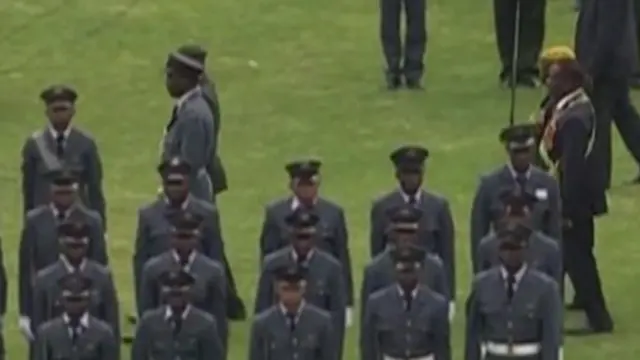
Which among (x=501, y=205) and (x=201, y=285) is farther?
(x=501, y=205)

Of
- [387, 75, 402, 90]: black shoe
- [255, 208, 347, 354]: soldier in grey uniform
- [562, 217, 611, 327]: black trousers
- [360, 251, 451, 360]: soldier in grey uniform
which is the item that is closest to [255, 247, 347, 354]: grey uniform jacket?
[255, 208, 347, 354]: soldier in grey uniform

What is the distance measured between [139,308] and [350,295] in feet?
4.68

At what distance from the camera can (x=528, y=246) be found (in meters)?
15.0

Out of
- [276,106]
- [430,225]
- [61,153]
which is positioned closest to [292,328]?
[430,225]

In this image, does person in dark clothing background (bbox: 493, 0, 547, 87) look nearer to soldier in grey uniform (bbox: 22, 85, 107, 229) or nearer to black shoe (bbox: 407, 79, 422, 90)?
black shoe (bbox: 407, 79, 422, 90)

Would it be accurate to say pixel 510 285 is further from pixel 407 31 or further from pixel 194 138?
pixel 407 31

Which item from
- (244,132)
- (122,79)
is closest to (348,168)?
(244,132)

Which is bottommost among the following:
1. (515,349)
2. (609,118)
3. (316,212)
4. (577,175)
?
(515,349)

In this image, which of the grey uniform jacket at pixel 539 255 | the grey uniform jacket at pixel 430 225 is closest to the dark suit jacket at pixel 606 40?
the grey uniform jacket at pixel 430 225

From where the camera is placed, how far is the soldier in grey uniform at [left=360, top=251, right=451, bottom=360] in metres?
14.6

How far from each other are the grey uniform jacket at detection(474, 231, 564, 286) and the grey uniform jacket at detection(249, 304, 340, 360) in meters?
1.23

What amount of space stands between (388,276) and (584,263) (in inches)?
72.8

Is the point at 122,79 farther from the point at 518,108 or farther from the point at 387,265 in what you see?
the point at 387,265

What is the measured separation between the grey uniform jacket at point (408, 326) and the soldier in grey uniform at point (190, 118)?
2101 millimetres
